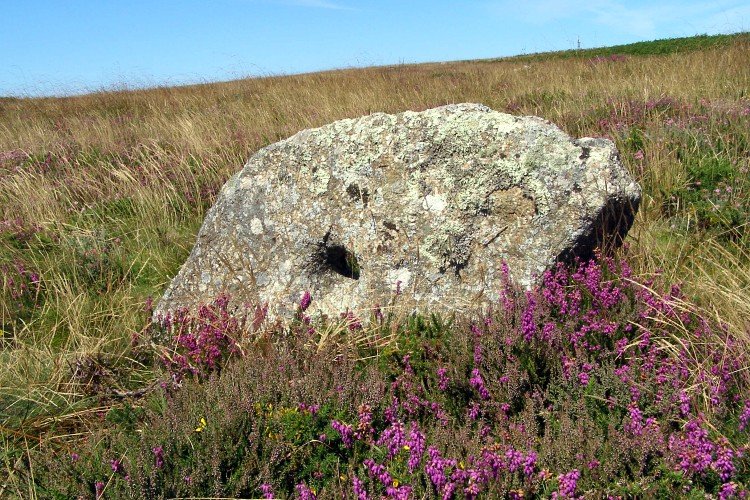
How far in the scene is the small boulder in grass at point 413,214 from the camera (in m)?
3.34

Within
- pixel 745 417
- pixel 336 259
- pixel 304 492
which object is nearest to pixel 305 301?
pixel 336 259

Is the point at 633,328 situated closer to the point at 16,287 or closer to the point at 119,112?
the point at 16,287

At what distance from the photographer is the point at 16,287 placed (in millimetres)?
4387

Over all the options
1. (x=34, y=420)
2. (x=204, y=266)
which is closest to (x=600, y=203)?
(x=204, y=266)

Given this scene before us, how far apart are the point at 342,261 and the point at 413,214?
25.1 inches

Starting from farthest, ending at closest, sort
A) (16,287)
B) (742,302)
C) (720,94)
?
(720,94), (16,287), (742,302)

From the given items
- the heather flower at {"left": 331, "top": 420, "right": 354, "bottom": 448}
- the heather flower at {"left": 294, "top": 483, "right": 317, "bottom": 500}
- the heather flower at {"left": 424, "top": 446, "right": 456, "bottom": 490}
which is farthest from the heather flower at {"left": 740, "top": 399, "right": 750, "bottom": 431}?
the heather flower at {"left": 294, "top": 483, "right": 317, "bottom": 500}

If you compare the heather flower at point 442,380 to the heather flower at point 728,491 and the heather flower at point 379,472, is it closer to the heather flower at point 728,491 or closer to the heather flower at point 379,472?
the heather flower at point 379,472

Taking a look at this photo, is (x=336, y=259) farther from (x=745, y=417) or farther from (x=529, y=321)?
(x=745, y=417)

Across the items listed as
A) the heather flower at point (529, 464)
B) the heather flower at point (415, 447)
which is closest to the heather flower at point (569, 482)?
the heather flower at point (529, 464)

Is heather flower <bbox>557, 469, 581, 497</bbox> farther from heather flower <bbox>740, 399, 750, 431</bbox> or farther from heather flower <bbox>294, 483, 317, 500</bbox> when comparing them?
heather flower <bbox>294, 483, 317, 500</bbox>

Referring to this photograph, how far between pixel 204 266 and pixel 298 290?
2.26 ft

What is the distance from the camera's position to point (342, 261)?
12.6ft

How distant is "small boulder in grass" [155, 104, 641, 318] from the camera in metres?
3.34
